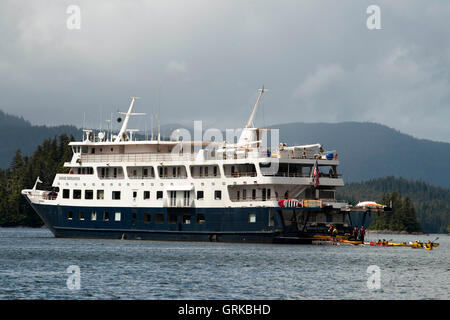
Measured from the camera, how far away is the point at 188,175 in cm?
5694

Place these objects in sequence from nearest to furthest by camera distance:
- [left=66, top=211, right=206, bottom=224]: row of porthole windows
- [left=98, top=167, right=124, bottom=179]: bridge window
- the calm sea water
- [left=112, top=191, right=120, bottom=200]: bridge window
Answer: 1. the calm sea water
2. [left=66, top=211, right=206, bottom=224]: row of porthole windows
3. [left=112, top=191, right=120, bottom=200]: bridge window
4. [left=98, top=167, right=124, bottom=179]: bridge window

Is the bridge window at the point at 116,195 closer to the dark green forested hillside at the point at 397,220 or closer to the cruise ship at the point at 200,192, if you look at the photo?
the cruise ship at the point at 200,192

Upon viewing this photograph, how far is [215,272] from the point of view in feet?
123

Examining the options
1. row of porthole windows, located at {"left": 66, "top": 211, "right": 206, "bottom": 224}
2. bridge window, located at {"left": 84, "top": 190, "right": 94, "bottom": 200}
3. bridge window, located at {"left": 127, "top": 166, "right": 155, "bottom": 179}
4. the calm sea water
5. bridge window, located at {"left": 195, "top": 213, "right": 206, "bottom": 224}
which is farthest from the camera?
bridge window, located at {"left": 84, "top": 190, "right": 94, "bottom": 200}

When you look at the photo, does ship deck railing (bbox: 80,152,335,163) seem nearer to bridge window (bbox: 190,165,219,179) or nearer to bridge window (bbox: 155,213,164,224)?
bridge window (bbox: 190,165,219,179)

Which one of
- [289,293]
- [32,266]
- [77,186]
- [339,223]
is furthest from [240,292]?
[77,186]

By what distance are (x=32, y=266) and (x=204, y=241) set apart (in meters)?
18.5

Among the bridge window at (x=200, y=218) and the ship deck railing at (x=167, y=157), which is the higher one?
the ship deck railing at (x=167, y=157)

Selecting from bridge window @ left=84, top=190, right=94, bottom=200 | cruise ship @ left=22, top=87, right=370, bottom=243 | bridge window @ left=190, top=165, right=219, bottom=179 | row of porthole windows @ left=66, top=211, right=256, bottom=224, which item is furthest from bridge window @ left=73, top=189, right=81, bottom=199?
bridge window @ left=190, top=165, right=219, bottom=179

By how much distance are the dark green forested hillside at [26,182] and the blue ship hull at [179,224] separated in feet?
185

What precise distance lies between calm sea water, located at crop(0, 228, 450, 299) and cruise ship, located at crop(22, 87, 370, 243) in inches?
74.6

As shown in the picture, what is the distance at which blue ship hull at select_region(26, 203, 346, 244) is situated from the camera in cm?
5347

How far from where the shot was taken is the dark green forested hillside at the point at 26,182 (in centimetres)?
11969

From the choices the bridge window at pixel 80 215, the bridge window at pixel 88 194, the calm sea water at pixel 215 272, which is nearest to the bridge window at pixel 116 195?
the bridge window at pixel 88 194
